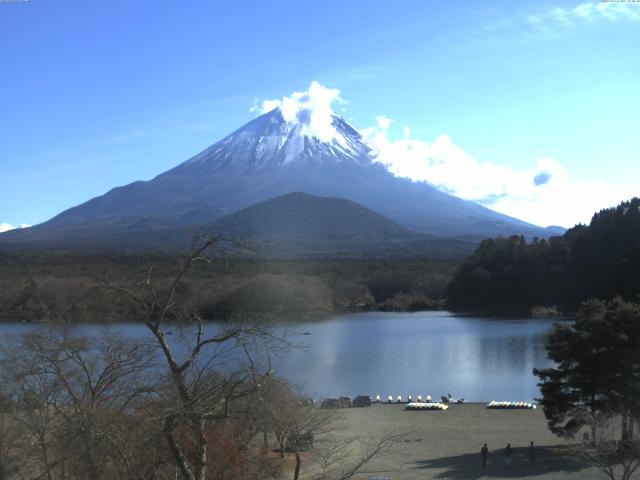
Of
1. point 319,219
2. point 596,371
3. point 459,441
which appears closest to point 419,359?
point 459,441

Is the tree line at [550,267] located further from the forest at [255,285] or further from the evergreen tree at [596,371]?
the evergreen tree at [596,371]

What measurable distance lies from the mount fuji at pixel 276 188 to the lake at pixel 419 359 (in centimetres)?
5256

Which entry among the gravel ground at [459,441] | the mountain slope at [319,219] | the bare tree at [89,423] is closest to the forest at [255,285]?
the gravel ground at [459,441]

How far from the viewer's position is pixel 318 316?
39.8m

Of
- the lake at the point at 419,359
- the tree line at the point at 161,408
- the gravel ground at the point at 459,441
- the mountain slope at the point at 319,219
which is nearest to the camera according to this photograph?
the tree line at the point at 161,408

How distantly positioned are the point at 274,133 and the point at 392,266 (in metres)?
61.0

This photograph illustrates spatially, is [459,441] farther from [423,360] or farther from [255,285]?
[255,285]

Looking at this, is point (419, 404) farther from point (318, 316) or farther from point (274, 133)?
point (274, 133)

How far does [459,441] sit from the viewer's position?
41.9 feet

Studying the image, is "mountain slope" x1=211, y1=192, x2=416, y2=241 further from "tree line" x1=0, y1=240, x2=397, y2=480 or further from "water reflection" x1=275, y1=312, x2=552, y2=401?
"tree line" x1=0, y1=240, x2=397, y2=480

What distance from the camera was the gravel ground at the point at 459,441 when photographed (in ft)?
33.9

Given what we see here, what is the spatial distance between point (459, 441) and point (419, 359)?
11.8 metres

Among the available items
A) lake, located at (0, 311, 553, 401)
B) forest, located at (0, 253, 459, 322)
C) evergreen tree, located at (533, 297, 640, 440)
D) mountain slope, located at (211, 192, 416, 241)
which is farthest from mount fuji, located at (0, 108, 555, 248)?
evergreen tree, located at (533, 297, 640, 440)

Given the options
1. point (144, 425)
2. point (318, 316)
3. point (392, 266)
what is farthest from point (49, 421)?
point (392, 266)
